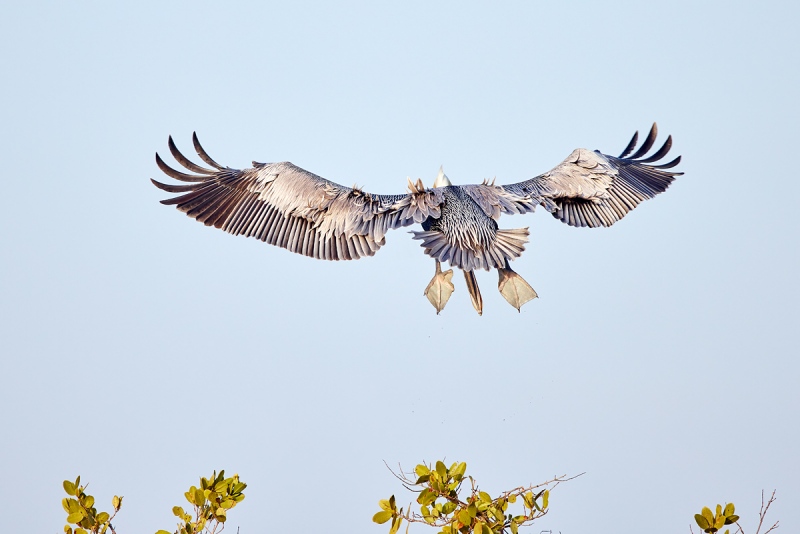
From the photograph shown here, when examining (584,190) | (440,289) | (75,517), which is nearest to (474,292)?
(440,289)

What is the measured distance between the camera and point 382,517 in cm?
643

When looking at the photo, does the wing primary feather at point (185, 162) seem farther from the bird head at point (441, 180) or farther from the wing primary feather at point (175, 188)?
the bird head at point (441, 180)

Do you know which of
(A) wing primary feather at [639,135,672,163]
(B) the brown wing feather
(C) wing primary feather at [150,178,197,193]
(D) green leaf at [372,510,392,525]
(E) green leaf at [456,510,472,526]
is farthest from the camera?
(A) wing primary feather at [639,135,672,163]

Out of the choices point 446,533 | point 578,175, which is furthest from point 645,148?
point 446,533

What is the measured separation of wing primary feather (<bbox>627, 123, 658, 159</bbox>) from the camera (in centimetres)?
1345

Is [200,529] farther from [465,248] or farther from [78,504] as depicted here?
[465,248]

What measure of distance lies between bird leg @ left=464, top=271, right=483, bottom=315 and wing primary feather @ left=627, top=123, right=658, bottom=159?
3.72 m

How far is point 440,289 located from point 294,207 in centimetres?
168

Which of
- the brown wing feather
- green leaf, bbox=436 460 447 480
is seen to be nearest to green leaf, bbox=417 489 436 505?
green leaf, bbox=436 460 447 480

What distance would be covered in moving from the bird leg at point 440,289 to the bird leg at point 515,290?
1.71 ft

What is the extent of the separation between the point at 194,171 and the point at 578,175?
13.3ft

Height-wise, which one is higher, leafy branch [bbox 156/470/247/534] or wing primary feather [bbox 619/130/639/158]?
wing primary feather [bbox 619/130/639/158]

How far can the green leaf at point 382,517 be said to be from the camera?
6418 mm

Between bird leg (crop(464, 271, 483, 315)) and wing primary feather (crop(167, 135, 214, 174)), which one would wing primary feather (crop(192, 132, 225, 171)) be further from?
bird leg (crop(464, 271, 483, 315))
